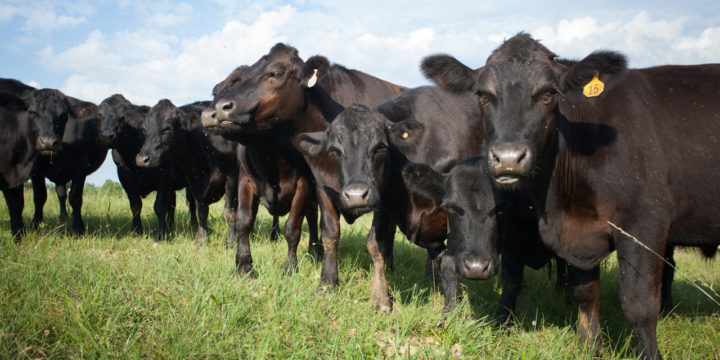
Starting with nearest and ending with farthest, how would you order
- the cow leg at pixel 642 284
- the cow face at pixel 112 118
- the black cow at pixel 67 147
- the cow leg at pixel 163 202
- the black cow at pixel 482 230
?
the cow leg at pixel 642 284, the black cow at pixel 482 230, the black cow at pixel 67 147, the cow leg at pixel 163 202, the cow face at pixel 112 118

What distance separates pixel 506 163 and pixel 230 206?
19.4 ft

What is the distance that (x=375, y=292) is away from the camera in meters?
5.15

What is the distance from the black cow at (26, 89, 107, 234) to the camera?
8258mm

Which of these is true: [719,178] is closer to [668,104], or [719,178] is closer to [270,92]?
[668,104]

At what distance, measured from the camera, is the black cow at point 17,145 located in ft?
25.5

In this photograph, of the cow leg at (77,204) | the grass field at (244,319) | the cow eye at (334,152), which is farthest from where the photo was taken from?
the cow leg at (77,204)

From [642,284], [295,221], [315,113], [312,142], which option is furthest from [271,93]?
[642,284]

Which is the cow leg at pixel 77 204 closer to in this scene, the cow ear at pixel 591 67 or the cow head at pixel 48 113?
the cow head at pixel 48 113

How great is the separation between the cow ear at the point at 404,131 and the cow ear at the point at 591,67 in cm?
163

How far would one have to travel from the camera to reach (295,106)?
6.08 m

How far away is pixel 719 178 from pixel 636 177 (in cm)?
72

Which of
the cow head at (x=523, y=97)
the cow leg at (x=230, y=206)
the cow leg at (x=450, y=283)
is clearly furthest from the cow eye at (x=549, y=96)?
the cow leg at (x=230, y=206)

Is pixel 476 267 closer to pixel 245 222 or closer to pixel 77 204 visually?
pixel 245 222

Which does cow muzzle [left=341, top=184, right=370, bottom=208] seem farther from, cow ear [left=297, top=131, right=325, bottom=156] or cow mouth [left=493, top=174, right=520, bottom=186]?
cow mouth [left=493, top=174, right=520, bottom=186]
